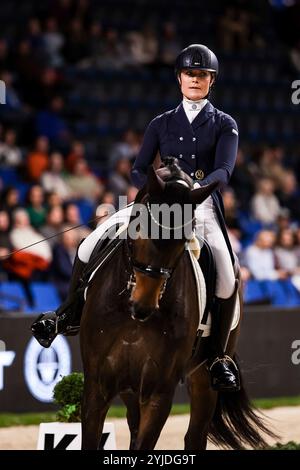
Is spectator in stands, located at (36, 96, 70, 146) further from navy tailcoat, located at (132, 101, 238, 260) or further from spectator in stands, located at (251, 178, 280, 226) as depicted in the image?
navy tailcoat, located at (132, 101, 238, 260)

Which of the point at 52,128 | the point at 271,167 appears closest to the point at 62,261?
the point at 52,128

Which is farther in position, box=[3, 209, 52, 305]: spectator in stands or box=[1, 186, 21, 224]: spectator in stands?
box=[1, 186, 21, 224]: spectator in stands

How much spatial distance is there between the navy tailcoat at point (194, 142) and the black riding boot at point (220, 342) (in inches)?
29.3

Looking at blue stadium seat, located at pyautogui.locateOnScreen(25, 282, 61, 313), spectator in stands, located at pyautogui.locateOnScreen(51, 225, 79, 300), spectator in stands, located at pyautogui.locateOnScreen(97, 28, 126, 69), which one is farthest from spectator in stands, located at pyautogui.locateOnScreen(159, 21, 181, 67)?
blue stadium seat, located at pyautogui.locateOnScreen(25, 282, 61, 313)

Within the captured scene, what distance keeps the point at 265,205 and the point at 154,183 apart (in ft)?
29.7

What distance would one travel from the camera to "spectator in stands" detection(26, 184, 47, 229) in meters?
11.0

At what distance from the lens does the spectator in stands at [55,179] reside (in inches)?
470

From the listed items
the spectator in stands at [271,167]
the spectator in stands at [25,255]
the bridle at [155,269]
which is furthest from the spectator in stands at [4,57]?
the bridle at [155,269]

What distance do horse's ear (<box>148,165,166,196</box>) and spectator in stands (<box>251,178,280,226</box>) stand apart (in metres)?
8.81

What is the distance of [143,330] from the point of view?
5105mm

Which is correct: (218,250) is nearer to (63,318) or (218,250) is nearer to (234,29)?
(63,318)

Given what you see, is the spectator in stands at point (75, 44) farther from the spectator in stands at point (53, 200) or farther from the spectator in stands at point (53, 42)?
the spectator in stands at point (53, 200)

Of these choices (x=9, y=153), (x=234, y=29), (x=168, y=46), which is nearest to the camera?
(x=9, y=153)

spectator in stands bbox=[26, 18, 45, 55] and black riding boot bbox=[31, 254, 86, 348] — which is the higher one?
spectator in stands bbox=[26, 18, 45, 55]
